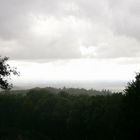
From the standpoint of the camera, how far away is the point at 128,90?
132ft

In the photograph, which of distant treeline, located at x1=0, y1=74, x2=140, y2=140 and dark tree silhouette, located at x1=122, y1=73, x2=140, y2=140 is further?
distant treeline, located at x1=0, y1=74, x2=140, y2=140

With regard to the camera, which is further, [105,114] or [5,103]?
[5,103]

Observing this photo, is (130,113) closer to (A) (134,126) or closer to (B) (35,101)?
(A) (134,126)

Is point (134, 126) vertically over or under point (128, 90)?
under

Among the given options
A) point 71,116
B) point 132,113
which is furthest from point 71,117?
point 132,113

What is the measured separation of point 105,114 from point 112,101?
365 centimetres

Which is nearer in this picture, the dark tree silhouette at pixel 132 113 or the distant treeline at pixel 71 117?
the dark tree silhouette at pixel 132 113

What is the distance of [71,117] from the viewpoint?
75.1 m

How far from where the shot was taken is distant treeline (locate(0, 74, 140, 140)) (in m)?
38.7

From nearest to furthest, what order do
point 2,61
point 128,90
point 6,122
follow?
point 2,61
point 128,90
point 6,122

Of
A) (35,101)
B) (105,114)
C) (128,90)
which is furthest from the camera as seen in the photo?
(35,101)

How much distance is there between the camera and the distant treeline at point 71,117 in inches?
1523

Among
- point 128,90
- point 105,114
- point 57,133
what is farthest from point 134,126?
point 57,133

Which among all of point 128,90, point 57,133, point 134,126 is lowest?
point 57,133
